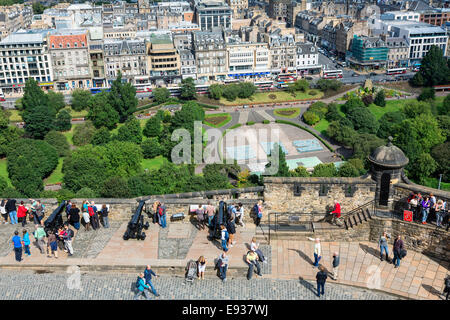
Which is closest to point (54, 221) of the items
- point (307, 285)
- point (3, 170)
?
point (307, 285)

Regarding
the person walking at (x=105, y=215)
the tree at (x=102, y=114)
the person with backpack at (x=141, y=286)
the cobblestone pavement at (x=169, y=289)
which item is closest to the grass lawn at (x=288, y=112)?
the tree at (x=102, y=114)

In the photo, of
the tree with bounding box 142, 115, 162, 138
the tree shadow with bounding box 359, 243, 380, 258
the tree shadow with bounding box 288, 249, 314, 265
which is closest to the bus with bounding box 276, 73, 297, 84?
the tree with bounding box 142, 115, 162, 138

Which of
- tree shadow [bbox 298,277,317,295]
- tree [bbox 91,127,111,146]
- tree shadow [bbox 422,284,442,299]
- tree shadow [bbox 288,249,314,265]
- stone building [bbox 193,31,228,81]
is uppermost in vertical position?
tree shadow [bbox 288,249,314,265]

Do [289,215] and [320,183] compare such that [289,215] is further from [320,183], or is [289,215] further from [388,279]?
[388,279]

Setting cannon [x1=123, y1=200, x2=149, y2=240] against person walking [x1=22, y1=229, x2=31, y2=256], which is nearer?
person walking [x1=22, y1=229, x2=31, y2=256]

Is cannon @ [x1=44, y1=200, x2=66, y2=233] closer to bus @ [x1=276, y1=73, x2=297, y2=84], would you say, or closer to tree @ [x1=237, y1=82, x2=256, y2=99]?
tree @ [x1=237, y1=82, x2=256, y2=99]

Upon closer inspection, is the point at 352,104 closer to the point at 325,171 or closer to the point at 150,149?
the point at 325,171

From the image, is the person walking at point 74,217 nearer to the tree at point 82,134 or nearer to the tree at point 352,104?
the tree at point 82,134
